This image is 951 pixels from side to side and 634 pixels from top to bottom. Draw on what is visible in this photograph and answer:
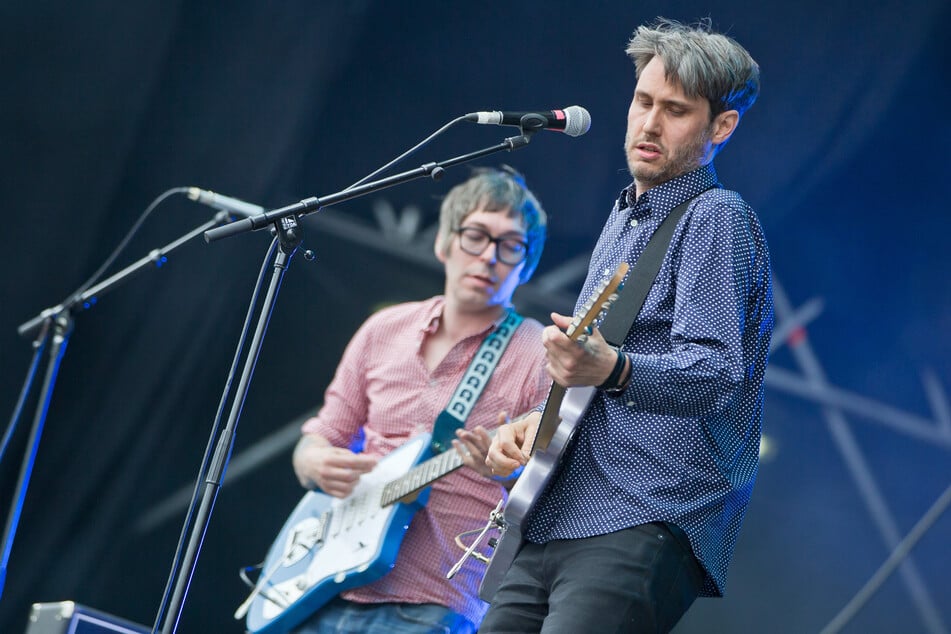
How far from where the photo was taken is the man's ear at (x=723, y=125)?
80.7 inches

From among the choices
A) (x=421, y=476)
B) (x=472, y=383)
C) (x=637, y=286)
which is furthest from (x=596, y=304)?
(x=472, y=383)

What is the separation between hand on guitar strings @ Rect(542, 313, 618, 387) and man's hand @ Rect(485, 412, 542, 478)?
1.30 feet

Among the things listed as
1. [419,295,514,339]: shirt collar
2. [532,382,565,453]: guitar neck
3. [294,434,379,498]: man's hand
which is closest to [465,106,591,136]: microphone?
[532,382,565,453]: guitar neck

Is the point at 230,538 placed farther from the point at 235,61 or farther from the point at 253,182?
the point at 235,61

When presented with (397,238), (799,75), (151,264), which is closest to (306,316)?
(397,238)

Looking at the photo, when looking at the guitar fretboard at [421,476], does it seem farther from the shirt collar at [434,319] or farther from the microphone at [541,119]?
the microphone at [541,119]

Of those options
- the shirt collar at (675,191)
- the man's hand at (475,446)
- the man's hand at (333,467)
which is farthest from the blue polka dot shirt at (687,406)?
the man's hand at (333,467)

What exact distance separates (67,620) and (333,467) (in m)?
0.93

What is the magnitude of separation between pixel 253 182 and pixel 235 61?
0.48 m

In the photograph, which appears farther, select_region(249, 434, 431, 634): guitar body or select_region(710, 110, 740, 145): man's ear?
select_region(249, 434, 431, 634): guitar body

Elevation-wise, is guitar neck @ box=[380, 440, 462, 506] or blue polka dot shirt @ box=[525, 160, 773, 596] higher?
blue polka dot shirt @ box=[525, 160, 773, 596]

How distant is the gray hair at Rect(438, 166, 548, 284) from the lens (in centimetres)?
324

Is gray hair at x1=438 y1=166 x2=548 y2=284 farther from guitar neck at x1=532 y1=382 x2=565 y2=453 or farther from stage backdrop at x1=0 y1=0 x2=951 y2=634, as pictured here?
guitar neck at x1=532 y1=382 x2=565 y2=453

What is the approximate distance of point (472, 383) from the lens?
3.02m
